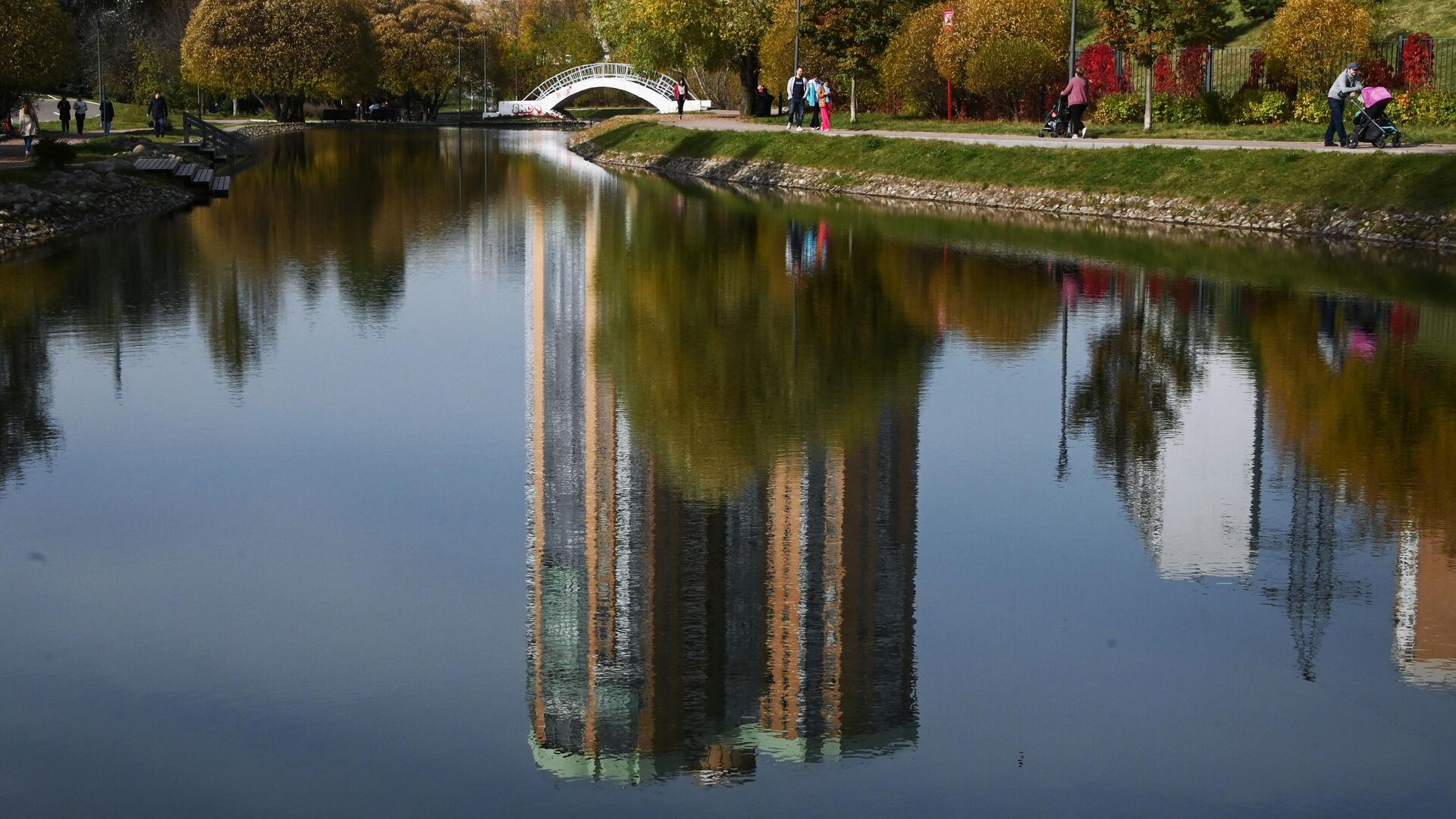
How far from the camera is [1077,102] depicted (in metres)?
41.3

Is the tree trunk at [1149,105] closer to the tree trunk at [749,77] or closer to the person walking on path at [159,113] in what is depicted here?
the tree trunk at [749,77]

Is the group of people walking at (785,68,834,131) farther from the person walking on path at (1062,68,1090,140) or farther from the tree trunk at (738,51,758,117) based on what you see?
the tree trunk at (738,51,758,117)

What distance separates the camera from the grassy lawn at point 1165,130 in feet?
118

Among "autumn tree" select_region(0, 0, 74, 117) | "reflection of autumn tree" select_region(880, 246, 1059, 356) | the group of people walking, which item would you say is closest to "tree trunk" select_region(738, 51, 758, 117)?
the group of people walking

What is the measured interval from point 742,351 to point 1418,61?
3257cm

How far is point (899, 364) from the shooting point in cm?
1659

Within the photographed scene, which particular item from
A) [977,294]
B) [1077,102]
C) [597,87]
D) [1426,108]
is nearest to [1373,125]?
[1426,108]

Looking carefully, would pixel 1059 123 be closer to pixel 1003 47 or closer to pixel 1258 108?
pixel 1258 108

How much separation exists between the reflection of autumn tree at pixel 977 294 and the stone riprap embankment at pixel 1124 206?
6.43 meters

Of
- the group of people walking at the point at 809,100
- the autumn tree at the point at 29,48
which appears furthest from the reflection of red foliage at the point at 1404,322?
the group of people walking at the point at 809,100

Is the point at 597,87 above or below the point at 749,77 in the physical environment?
above

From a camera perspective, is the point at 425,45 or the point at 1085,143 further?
the point at 425,45

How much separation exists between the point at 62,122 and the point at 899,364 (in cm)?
4961

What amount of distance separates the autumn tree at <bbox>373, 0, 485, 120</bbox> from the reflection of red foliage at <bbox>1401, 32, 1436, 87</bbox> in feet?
279
